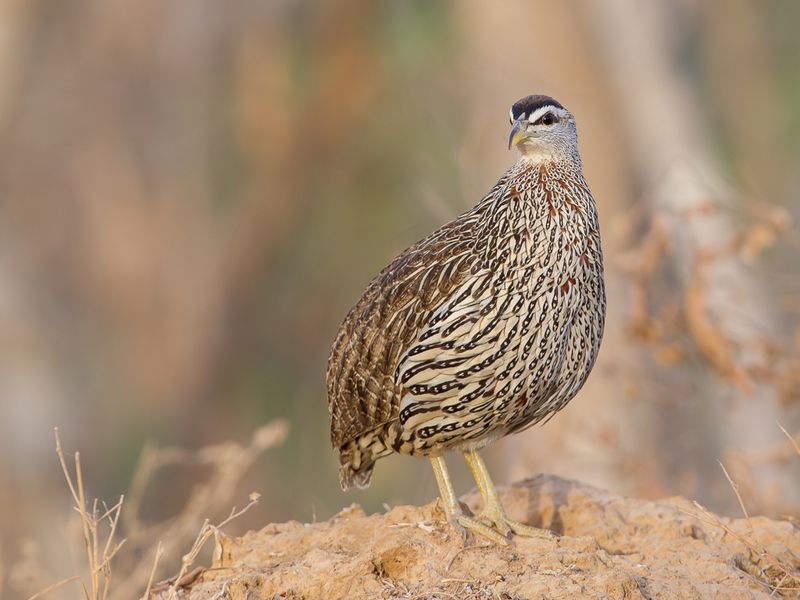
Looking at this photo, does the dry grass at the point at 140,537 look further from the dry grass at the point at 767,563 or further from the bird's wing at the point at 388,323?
the dry grass at the point at 767,563

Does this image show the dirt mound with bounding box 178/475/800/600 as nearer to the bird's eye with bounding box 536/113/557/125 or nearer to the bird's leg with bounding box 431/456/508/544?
the bird's leg with bounding box 431/456/508/544

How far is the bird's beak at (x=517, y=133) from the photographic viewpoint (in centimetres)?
533

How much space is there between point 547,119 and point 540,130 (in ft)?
0.17

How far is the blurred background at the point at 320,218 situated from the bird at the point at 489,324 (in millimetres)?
1825

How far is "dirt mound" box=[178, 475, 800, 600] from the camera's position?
4.64 metres

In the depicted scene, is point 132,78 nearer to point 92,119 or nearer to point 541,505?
point 92,119

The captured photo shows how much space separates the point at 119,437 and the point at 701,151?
769cm

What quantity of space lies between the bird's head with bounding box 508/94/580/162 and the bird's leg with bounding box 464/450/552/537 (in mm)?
1233

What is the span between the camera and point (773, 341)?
26.8ft

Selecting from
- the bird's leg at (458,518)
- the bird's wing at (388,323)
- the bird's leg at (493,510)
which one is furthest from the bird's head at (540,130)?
the bird's leg at (458,518)

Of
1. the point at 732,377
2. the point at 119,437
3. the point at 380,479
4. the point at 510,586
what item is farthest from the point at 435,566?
the point at 380,479

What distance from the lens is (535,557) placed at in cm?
488

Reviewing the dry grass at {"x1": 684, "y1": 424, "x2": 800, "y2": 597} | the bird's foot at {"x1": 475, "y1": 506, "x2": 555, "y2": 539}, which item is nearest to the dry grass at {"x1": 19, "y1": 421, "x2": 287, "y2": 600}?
the bird's foot at {"x1": 475, "y1": 506, "x2": 555, "y2": 539}

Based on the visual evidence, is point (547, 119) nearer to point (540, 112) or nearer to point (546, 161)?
point (540, 112)
